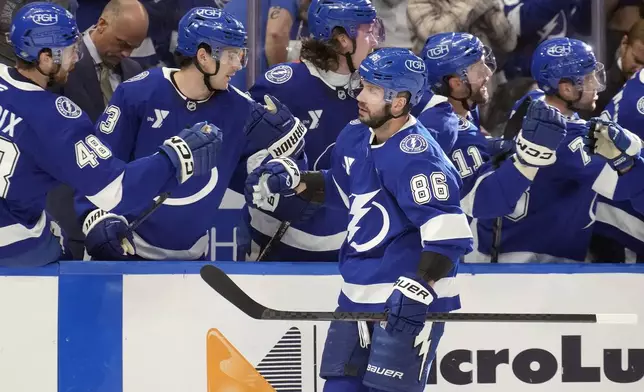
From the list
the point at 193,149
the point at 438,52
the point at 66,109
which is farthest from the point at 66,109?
the point at 438,52

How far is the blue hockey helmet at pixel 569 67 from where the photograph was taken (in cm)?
491

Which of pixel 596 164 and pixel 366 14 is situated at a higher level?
pixel 366 14

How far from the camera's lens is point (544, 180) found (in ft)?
16.1

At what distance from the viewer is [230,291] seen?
4020mm

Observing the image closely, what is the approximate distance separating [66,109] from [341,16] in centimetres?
129

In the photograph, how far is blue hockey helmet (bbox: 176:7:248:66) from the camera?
462 cm

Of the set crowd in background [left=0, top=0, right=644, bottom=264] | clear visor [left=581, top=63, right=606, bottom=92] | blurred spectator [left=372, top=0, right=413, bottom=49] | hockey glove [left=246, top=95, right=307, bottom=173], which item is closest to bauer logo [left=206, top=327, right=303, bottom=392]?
hockey glove [left=246, top=95, right=307, bottom=173]

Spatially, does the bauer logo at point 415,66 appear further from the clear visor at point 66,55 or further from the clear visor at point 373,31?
the clear visor at point 66,55

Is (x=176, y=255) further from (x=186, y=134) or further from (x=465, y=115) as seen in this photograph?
(x=465, y=115)

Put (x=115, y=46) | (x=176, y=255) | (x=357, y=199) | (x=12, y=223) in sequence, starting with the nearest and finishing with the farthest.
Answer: (x=357, y=199)
(x=12, y=223)
(x=176, y=255)
(x=115, y=46)

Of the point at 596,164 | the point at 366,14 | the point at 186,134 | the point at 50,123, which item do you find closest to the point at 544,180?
the point at 596,164

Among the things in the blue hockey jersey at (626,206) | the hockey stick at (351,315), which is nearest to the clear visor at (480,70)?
the blue hockey jersey at (626,206)

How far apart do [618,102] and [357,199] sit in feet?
5.36

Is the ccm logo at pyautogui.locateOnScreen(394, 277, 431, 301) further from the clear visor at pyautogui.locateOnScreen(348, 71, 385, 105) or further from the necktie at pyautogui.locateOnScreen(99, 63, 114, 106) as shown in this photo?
the necktie at pyautogui.locateOnScreen(99, 63, 114, 106)
